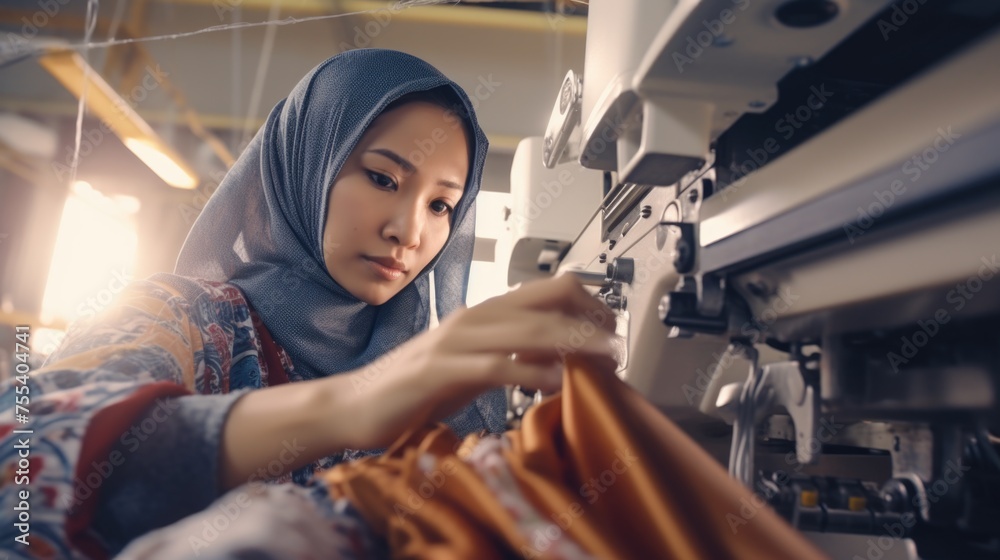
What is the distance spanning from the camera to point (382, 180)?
2.87 ft

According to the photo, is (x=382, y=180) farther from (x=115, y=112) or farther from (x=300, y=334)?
(x=115, y=112)

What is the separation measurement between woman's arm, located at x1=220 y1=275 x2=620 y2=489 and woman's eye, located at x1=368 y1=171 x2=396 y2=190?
1.68 feet

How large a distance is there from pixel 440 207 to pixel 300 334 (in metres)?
0.30

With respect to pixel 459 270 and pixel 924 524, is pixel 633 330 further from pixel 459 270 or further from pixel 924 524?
pixel 459 270

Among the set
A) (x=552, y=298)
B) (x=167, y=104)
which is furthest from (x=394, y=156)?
(x=167, y=104)

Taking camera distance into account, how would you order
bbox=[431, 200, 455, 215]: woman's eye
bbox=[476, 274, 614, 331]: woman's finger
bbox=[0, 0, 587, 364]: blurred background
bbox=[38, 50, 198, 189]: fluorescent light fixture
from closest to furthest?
bbox=[476, 274, 614, 331]: woman's finger, bbox=[431, 200, 455, 215]: woman's eye, bbox=[38, 50, 198, 189]: fluorescent light fixture, bbox=[0, 0, 587, 364]: blurred background

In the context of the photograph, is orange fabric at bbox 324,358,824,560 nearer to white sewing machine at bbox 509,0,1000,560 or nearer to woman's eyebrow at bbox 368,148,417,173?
white sewing machine at bbox 509,0,1000,560

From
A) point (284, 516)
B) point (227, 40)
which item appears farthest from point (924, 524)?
point (227, 40)

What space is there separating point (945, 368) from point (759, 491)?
0.55ft

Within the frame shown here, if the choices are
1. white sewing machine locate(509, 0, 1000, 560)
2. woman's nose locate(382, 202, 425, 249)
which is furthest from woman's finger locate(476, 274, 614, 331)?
woman's nose locate(382, 202, 425, 249)

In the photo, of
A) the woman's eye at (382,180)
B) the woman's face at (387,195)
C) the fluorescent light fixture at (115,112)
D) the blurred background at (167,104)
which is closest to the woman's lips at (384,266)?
the woman's face at (387,195)

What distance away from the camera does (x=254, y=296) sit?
0.90m

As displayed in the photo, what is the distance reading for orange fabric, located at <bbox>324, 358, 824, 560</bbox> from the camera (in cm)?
29

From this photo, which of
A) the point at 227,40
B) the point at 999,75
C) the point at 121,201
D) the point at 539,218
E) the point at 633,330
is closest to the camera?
the point at 999,75
